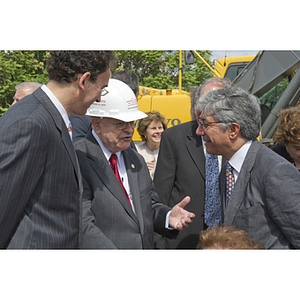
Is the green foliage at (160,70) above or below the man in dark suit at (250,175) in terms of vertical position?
below

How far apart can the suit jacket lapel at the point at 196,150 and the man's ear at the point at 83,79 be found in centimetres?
159

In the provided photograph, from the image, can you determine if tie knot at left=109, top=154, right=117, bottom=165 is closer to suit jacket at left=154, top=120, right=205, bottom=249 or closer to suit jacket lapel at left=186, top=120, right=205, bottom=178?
suit jacket at left=154, top=120, right=205, bottom=249

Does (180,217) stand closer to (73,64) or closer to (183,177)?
(183,177)

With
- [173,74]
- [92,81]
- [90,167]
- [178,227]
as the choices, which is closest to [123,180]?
[90,167]

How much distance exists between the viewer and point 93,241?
76.2 inches

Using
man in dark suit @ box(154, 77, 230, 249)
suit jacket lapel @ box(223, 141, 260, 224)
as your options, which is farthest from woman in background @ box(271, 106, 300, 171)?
suit jacket lapel @ box(223, 141, 260, 224)

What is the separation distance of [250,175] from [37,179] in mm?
1243

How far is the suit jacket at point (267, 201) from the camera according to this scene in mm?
1805

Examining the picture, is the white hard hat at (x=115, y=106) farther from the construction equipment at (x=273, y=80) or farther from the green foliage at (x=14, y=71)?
the green foliage at (x=14, y=71)

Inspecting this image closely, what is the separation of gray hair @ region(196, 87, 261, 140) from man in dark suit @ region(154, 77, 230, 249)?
3.09 ft

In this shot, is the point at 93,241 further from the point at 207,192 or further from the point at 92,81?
the point at 207,192

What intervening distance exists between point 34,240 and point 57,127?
0.56 metres

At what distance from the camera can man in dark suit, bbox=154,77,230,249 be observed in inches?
124

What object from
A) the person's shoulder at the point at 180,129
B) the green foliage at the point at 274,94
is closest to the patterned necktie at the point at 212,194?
the person's shoulder at the point at 180,129
